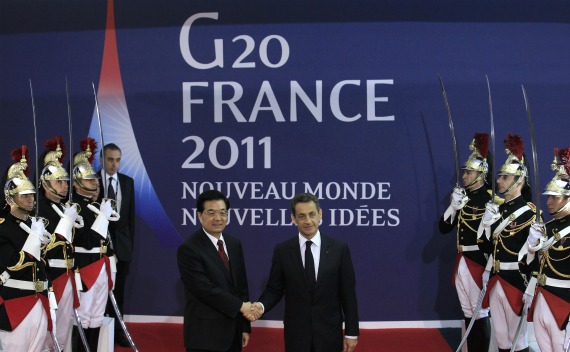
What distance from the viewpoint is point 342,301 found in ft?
12.7

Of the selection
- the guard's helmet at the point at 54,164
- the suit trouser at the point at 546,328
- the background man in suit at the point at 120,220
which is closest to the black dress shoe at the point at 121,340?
the background man in suit at the point at 120,220

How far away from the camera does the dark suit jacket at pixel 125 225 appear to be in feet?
19.6

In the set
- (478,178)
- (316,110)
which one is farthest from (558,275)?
(316,110)

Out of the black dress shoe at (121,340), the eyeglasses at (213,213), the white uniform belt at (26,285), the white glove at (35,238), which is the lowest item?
the black dress shoe at (121,340)

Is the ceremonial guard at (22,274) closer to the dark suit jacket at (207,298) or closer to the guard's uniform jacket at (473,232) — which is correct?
the dark suit jacket at (207,298)

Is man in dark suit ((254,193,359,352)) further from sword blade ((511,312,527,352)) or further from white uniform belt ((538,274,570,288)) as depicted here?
sword blade ((511,312,527,352))

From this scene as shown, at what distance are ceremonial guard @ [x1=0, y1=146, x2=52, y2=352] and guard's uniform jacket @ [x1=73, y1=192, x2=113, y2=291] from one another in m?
0.84

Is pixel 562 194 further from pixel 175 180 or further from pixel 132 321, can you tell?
pixel 132 321

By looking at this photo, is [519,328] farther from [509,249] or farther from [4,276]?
[4,276]

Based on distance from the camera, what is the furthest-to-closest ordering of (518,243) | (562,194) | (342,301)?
(518,243) → (562,194) → (342,301)

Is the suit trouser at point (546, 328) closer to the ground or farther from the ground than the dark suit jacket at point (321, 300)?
closer to the ground

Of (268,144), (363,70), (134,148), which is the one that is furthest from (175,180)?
(363,70)

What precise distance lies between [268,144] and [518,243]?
8.30 feet

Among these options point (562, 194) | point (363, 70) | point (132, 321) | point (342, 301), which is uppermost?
point (363, 70)
